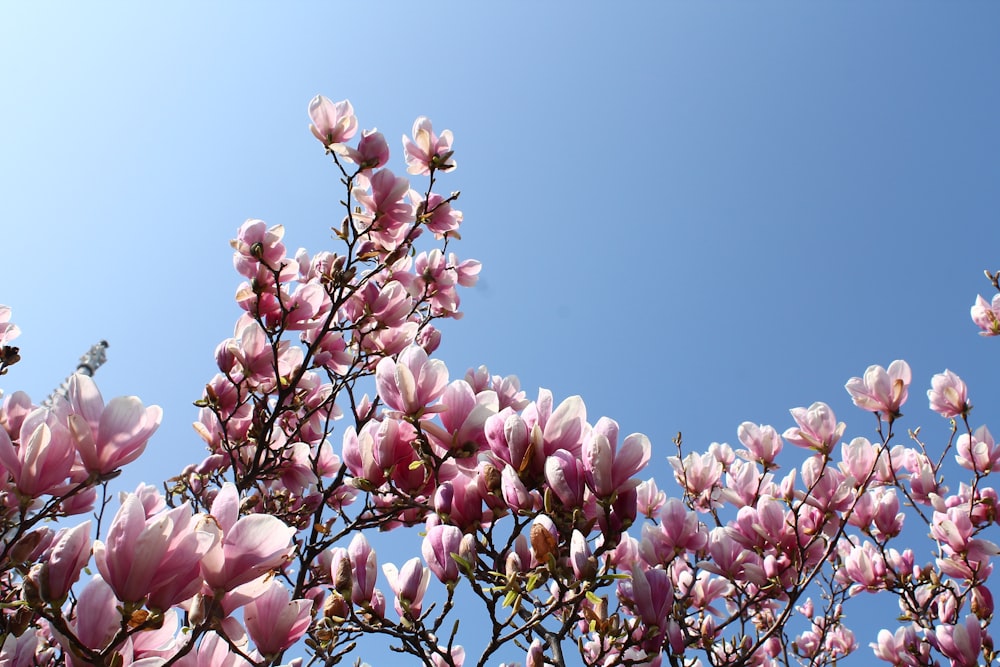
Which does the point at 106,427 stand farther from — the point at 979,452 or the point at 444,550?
the point at 979,452

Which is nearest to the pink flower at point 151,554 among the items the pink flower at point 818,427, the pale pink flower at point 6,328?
the pale pink flower at point 6,328

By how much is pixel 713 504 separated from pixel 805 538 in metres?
0.87

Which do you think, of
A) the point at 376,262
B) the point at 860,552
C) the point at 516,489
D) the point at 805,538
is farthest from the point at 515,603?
the point at 860,552

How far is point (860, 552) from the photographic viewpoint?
9.93 ft

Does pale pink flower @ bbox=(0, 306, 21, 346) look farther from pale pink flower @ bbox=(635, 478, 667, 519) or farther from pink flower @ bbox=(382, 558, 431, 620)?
pale pink flower @ bbox=(635, 478, 667, 519)

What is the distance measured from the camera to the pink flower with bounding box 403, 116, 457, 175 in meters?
2.92

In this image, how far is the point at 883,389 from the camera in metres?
2.38

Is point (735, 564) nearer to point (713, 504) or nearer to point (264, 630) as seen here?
point (713, 504)

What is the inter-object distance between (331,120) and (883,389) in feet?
8.63

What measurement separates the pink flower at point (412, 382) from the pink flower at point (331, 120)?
168cm

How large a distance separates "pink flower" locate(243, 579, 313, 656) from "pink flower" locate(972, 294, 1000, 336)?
3861 millimetres

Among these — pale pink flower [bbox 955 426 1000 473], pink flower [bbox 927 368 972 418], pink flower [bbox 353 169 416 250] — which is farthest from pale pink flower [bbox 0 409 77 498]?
pale pink flower [bbox 955 426 1000 473]

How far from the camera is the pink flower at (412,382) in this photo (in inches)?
57.7

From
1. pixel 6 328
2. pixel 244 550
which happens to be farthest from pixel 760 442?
pixel 6 328
